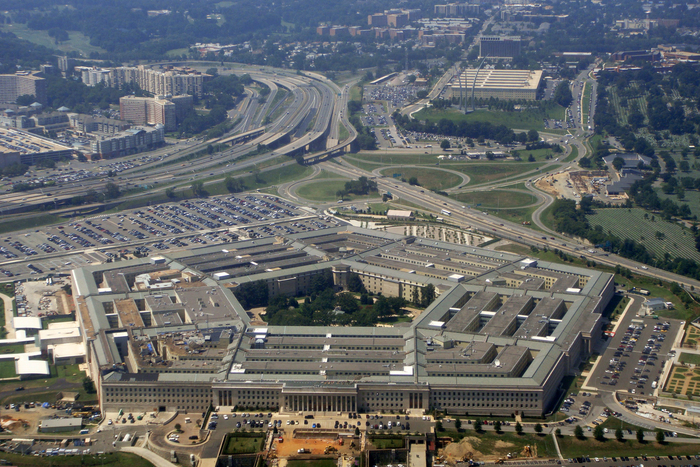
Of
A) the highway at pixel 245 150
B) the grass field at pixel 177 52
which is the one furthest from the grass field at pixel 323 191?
the grass field at pixel 177 52

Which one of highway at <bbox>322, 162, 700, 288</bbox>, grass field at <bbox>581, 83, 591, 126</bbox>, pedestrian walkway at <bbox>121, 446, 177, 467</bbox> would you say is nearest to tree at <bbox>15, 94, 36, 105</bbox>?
highway at <bbox>322, 162, 700, 288</bbox>

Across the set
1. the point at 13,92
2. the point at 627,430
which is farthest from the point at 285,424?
the point at 13,92

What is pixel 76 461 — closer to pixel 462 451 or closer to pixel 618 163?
pixel 462 451

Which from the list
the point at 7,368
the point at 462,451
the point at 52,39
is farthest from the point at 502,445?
the point at 52,39

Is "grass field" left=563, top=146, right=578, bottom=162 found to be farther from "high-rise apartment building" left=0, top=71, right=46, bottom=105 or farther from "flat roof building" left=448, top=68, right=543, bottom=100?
"high-rise apartment building" left=0, top=71, right=46, bottom=105

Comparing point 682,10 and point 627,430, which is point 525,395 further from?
point 682,10
